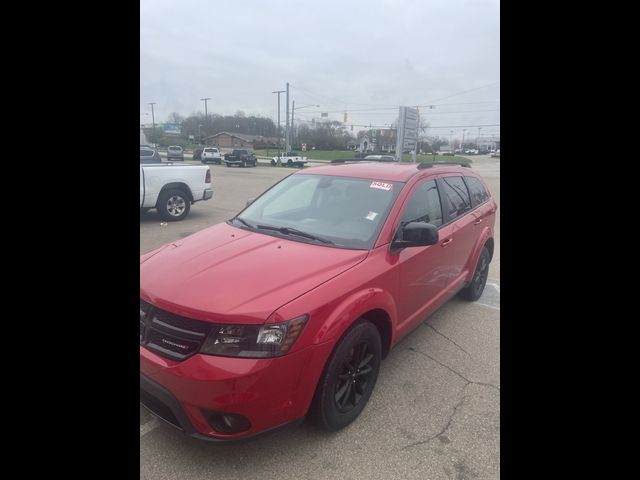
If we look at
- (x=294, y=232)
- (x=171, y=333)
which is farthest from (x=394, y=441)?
(x=294, y=232)

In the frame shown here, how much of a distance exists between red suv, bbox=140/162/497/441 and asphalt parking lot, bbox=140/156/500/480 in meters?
0.20

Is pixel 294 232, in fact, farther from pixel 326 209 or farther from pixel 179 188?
pixel 179 188

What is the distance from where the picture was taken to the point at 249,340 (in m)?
2.16

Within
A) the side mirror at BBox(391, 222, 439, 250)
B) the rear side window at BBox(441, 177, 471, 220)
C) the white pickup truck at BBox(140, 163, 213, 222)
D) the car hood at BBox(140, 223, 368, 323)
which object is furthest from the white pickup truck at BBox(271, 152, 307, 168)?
the side mirror at BBox(391, 222, 439, 250)

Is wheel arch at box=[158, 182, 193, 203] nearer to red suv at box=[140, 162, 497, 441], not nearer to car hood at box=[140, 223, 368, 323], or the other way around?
red suv at box=[140, 162, 497, 441]

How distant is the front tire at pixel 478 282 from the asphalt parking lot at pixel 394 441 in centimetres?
122

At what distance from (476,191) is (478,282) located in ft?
3.59

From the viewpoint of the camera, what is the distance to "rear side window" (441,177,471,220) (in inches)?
161

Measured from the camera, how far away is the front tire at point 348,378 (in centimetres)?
242
